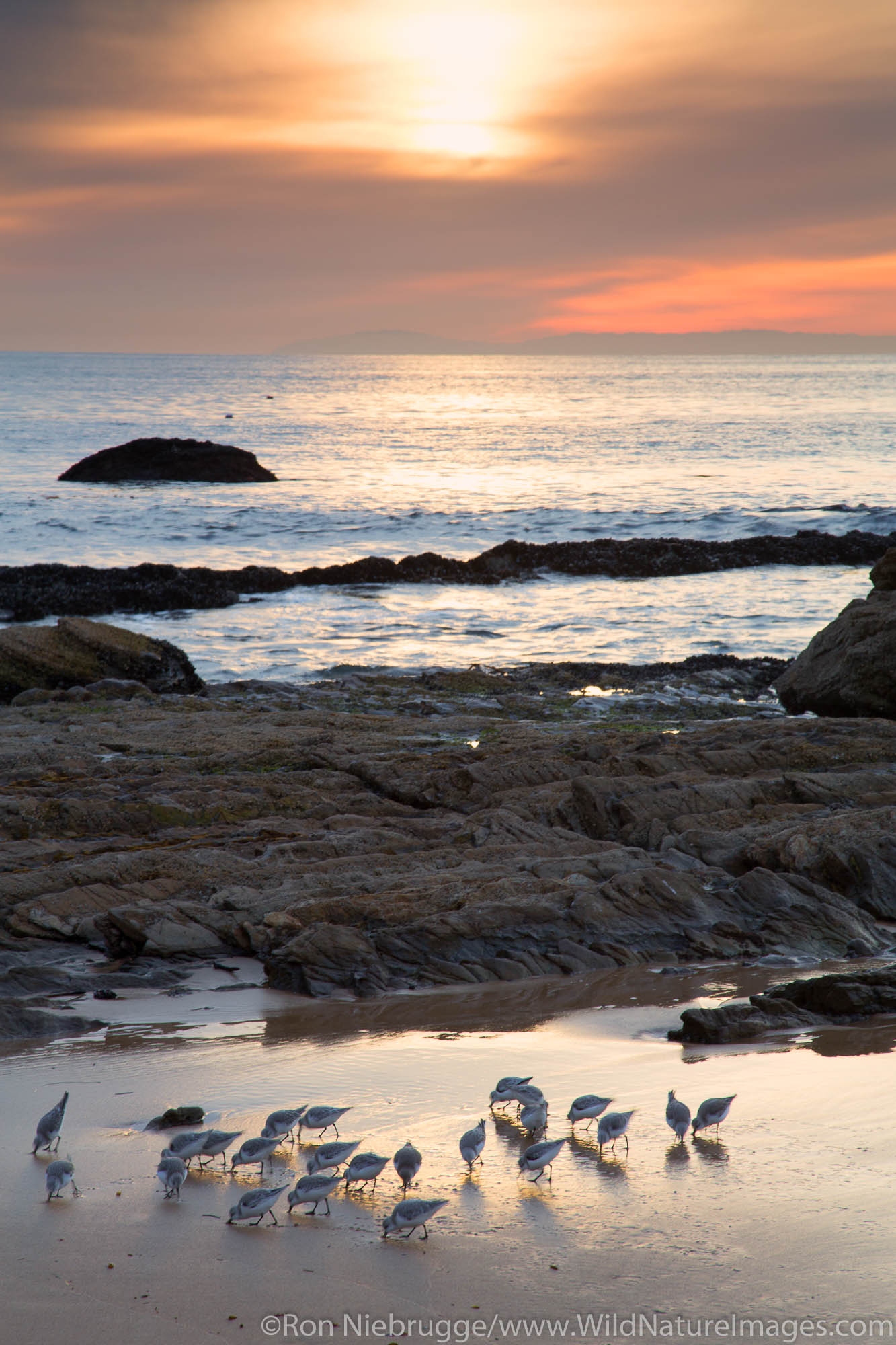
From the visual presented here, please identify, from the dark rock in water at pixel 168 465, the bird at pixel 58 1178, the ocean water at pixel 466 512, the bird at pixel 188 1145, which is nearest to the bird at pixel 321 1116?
the bird at pixel 188 1145

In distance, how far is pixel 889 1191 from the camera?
13.9ft

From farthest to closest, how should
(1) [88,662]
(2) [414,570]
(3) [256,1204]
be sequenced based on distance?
1. (2) [414,570]
2. (1) [88,662]
3. (3) [256,1204]

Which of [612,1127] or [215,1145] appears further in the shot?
[612,1127]

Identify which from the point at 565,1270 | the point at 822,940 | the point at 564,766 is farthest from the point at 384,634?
the point at 565,1270

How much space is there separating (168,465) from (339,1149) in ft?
186

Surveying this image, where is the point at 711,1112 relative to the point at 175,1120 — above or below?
above

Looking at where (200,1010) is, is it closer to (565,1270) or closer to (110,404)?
(565,1270)

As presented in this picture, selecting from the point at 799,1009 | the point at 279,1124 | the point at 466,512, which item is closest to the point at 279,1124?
the point at 279,1124

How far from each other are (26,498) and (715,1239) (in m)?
49.5

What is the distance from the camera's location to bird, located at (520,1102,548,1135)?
4.73m

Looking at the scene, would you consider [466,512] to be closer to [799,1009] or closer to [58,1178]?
[799,1009]

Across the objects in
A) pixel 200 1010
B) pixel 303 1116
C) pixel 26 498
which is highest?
pixel 26 498

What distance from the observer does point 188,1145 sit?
4406mm

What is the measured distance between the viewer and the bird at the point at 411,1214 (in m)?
3.86
